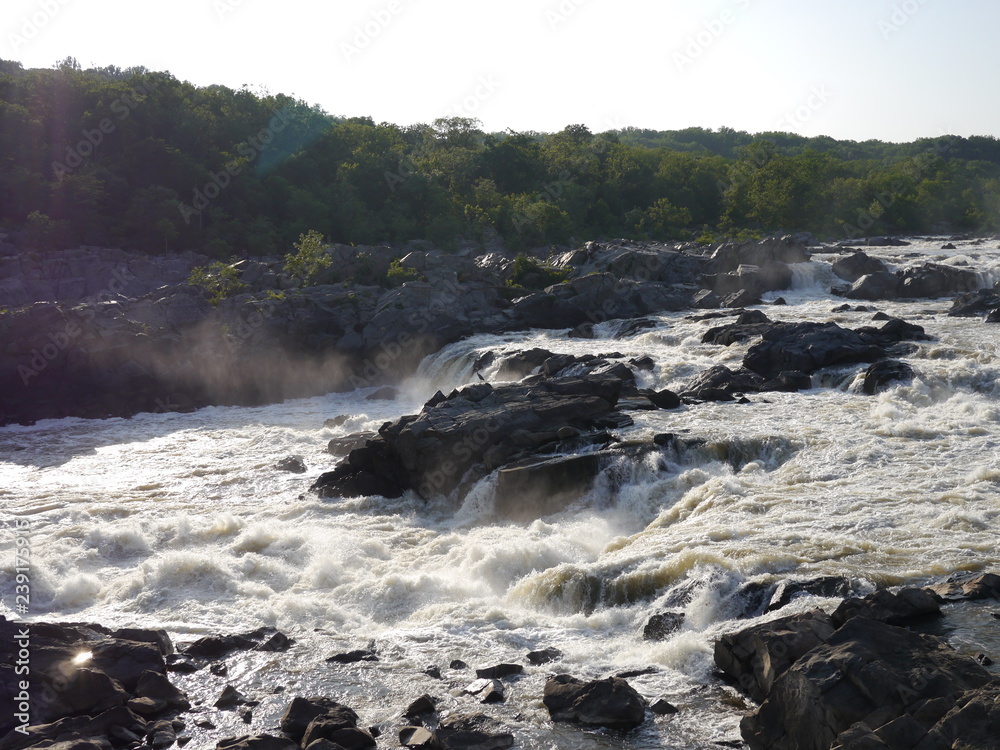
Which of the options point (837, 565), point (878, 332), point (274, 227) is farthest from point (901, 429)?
point (274, 227)

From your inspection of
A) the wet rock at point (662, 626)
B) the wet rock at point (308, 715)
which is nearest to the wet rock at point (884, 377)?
the wet rock at point (662, 626)

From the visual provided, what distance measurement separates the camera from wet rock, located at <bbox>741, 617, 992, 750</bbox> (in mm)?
8234

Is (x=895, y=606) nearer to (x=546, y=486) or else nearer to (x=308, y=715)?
(x=308, y=715)

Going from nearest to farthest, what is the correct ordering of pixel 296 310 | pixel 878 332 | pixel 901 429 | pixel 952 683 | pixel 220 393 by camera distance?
pixel 952 683 < pixel 901 429 < pixel 878 332 < pixel 220 393 < pixel 296 310

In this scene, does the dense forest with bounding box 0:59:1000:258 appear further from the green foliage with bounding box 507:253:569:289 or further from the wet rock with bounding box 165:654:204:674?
the wet rock with bounding box 165:654:204:674

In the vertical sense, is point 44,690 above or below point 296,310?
below

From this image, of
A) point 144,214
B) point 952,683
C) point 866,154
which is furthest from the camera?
point 866,154

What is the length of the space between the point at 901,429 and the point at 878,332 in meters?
8.96

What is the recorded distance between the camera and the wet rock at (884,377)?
858 inches

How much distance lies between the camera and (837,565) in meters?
12.7

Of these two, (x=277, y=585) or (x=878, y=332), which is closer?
(x=277, y=585)

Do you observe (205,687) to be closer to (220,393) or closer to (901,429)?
(901,429)

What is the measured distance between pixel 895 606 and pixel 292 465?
16.4 meters

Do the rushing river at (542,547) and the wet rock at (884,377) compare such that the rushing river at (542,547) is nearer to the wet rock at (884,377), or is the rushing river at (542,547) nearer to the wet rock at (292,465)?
the wet rock at (292,465)
